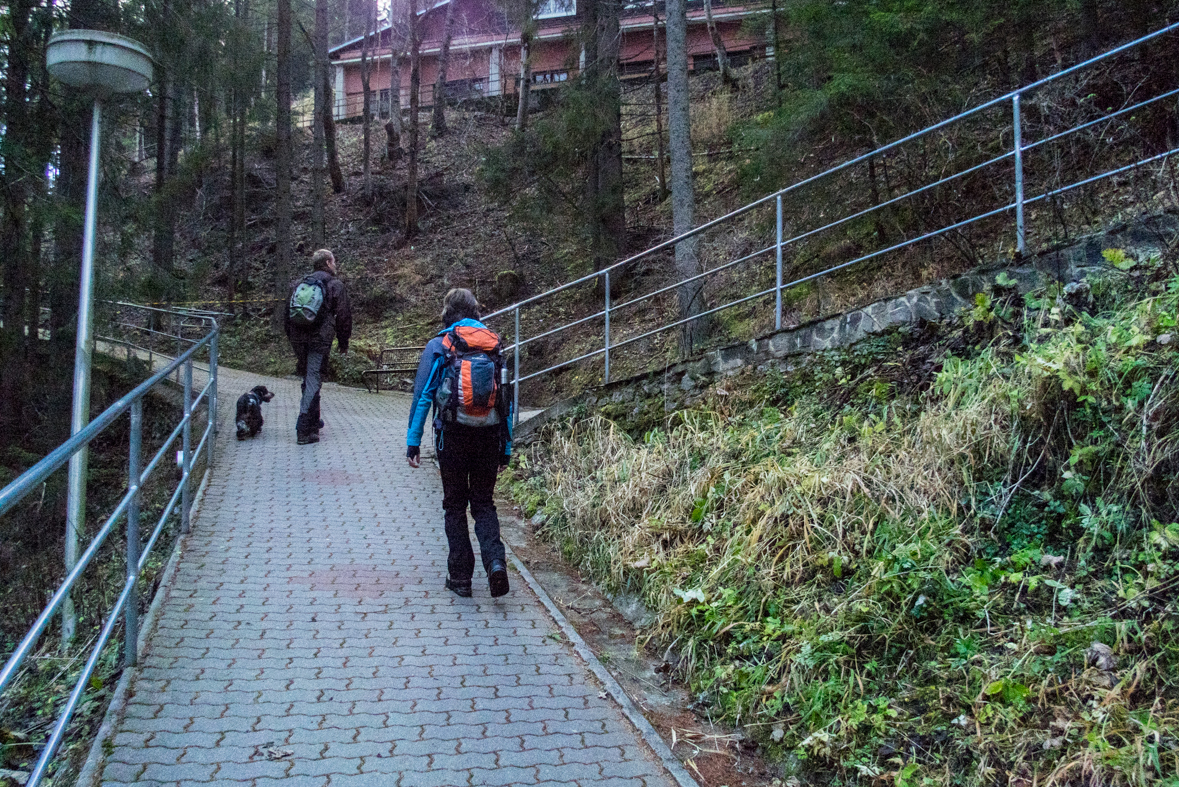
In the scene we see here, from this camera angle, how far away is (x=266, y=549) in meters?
5.68

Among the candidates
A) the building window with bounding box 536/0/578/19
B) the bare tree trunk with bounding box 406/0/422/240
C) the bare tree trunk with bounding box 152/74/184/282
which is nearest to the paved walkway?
the bare tree trunk with bounding box 152/74/184/282

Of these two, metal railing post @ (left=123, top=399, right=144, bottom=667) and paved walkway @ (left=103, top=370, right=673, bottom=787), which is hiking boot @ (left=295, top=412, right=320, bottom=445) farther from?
metal railing post @ (left=123, top=399, right=144, bottom=667)

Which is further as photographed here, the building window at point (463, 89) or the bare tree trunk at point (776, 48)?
the building window at point (463, 89)

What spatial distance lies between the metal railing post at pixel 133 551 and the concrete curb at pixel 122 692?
0.27 ft

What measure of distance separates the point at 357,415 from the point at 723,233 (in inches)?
262

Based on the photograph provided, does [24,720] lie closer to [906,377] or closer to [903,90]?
[906,377]

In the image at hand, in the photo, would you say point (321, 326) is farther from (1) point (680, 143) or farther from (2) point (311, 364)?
(1) point (680, 143)

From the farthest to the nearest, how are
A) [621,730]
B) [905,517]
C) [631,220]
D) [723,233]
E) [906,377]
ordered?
[631,220] → [723,233] → [906,377] → [905,517] → [621,730]

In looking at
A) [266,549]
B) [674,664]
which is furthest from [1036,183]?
[266,549]

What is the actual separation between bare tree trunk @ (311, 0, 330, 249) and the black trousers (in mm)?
17553

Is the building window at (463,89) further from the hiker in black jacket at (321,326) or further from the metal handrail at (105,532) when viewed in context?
the metal handrail at (105,532)

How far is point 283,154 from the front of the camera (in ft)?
64.6

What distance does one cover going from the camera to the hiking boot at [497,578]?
16.4 ft

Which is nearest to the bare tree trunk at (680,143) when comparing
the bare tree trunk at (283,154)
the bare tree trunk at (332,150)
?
the bare tree trunk at (283,154)
